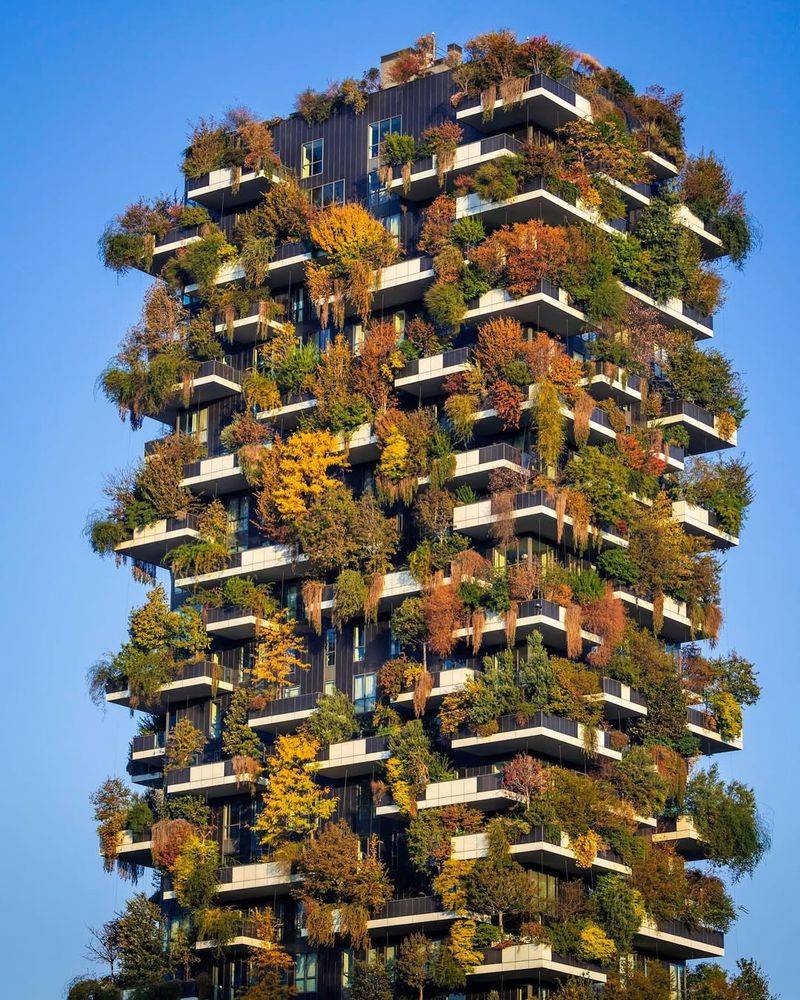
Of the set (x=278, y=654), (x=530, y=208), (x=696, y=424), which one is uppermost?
(x=530, y=208)

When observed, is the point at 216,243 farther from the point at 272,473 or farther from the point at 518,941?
the point at 518,941

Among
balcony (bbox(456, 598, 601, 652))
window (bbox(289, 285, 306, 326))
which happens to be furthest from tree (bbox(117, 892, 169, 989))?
window (bbox(289, 285, 306, 326))

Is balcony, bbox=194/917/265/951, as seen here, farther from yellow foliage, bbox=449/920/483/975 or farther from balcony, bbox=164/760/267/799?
yellow foliage, bbox=449/920/483/975

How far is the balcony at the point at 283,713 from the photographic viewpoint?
132 m

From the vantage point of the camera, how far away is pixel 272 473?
13612 centimetres

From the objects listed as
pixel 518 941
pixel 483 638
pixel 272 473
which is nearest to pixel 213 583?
pixel 272 473

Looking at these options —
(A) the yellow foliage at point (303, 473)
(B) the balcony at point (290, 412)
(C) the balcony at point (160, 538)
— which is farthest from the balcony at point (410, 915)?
(B) the balcony at point (290, 412)

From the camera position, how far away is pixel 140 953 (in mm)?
131500

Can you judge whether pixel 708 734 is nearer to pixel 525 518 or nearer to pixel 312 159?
pixel 525 518

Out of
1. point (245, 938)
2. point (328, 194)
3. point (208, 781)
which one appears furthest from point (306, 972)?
point (328, 194)

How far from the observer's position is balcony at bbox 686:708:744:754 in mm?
132250

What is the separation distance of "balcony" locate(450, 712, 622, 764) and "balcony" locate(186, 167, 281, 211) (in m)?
33.6

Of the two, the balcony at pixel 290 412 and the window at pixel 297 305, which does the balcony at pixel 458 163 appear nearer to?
the window at pixel 297 305

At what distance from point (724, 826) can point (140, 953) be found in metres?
27.4
